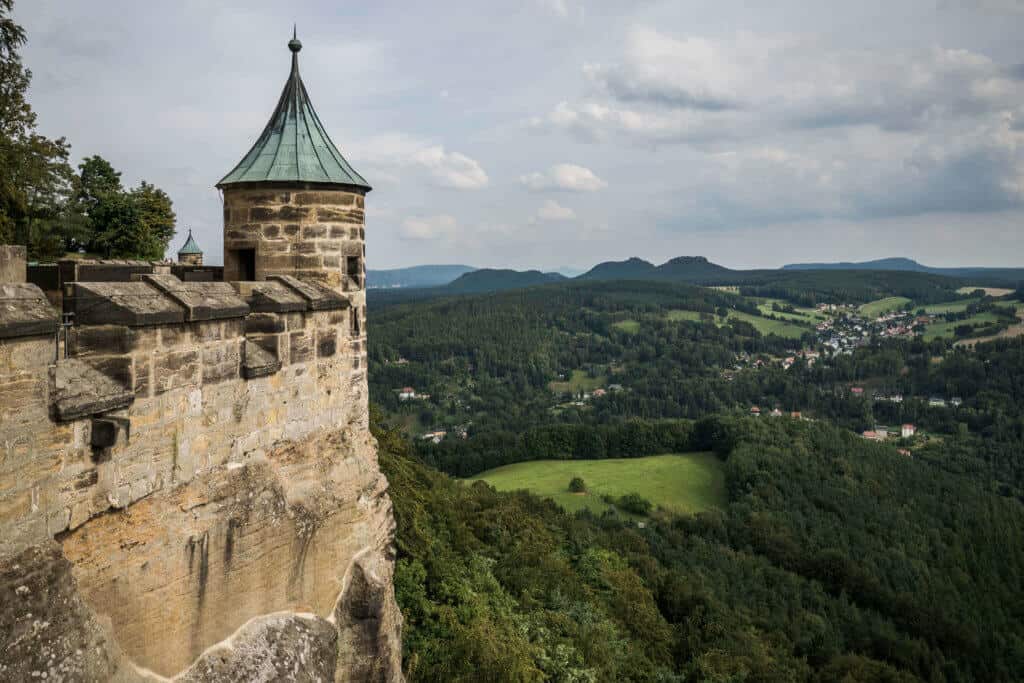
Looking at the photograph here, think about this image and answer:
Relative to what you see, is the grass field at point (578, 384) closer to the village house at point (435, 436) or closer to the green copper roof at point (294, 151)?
the village house at point (435, 436)

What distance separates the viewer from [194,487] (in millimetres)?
8242

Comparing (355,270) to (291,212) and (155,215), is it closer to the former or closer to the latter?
(291,212)

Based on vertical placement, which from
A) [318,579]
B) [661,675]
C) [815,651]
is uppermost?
[318,579]

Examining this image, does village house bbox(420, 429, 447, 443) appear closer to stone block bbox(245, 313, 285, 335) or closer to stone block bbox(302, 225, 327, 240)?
stone block bbox(302, 225, 327, 240)

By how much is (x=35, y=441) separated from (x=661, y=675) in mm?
31346

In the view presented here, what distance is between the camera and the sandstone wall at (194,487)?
6.45m

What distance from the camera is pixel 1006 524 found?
3541 inches

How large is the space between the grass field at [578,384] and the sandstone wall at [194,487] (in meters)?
174

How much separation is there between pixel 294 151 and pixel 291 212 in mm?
1050

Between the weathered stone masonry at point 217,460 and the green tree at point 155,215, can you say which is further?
the green tree at point 155,215

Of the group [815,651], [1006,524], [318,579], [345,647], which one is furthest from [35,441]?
[1006,524]

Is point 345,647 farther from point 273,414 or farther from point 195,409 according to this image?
point 195,409

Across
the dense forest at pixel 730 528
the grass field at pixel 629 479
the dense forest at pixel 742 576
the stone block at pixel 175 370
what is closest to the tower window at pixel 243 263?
the stone block at pixel 175 370

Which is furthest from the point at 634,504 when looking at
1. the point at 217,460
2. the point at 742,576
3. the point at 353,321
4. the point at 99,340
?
the point at 99,340
